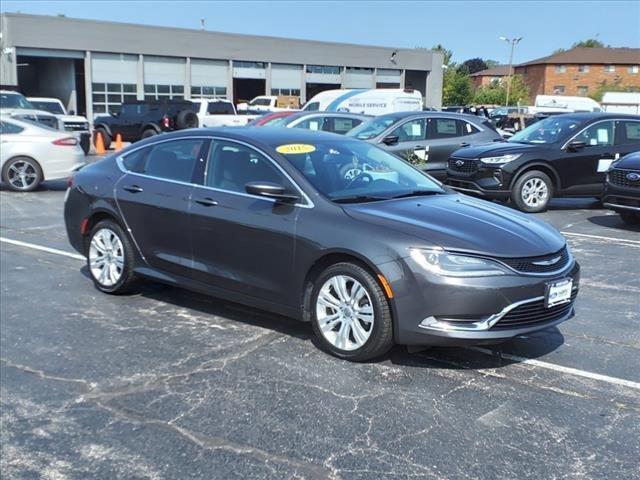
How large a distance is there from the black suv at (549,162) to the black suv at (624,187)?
4.56ft

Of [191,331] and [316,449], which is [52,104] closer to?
[191,331]

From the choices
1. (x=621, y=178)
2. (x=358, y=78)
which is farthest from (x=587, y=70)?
(x=621, y=178)

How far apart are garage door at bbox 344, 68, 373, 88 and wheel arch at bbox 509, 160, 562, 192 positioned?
149 feet

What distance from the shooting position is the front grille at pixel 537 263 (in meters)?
4.22

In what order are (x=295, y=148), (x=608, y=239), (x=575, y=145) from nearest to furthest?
(x=295, y=148), (x=608, y=239), (x=575, y=145)

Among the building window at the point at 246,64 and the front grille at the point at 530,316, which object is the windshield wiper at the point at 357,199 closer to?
the front grille at the point at 530,316

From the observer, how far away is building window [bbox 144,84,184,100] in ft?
147

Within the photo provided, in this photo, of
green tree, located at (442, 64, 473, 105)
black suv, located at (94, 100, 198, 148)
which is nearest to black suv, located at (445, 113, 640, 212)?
black suv, located at (94, 100, 198, 148)

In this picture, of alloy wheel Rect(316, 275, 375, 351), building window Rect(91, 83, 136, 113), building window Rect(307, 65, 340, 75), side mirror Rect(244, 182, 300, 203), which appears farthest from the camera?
building window Rect(307, 65, 340, 75)

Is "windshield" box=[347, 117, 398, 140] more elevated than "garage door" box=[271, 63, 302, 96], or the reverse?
"garage door" box=[271, 63, 302, 96]

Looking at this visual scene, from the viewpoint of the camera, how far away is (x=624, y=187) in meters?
9.60

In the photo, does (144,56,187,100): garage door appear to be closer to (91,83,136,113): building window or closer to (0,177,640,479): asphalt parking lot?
(91,83,136,113): building window

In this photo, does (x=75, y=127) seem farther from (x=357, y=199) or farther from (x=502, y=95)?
(x=502, y=95)

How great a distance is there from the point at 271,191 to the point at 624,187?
22.2ft
